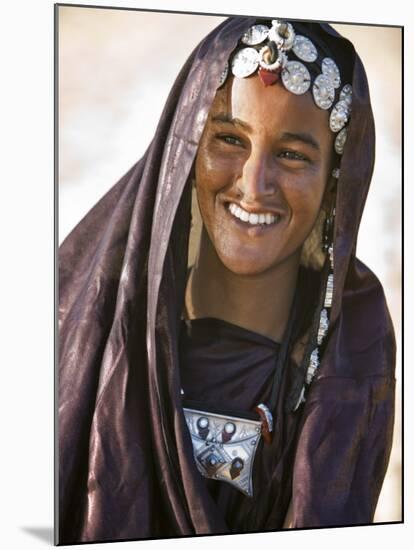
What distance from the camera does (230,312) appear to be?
4262 mm

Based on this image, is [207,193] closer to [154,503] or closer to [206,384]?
[206,384]

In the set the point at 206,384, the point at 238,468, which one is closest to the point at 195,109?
the point at 206,384

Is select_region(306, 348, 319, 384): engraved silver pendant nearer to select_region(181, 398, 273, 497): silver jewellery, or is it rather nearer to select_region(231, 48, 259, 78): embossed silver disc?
select_region(181, 398, 273, 497): silver jewellery

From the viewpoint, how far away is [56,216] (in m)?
4.08

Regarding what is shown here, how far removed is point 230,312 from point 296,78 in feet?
2.70

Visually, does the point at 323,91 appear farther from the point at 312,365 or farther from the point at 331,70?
the point at 312,365

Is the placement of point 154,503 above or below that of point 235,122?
below

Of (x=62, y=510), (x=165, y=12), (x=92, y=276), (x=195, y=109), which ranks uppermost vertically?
(x=165, y=12)

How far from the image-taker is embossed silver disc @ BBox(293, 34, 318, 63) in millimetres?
4219

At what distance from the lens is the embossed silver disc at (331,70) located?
4246mm

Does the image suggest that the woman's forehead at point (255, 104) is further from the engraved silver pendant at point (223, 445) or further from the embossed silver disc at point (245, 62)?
the engraved silver pendant at point (223, 445)

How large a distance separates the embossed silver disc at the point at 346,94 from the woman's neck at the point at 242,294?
1.84ft

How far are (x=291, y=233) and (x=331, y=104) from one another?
46 cm

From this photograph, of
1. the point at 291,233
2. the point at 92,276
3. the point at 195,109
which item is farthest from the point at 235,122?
the point at 92,276
